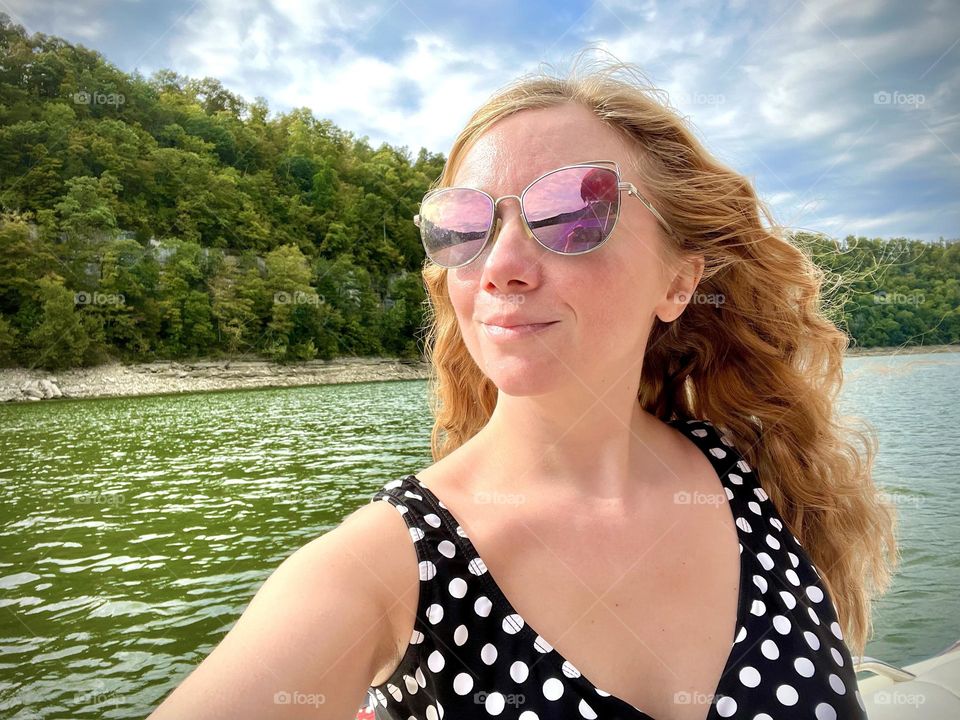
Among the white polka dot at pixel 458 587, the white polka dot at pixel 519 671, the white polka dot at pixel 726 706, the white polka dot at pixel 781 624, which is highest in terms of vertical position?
the white polka dot at pixel 458 587

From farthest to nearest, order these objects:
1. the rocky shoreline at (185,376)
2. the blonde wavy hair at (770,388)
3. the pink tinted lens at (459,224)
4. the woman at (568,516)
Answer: the rocky shoreline at (185,376)
the blonde wavy hair at (770,388)
the pink tinted lens at (459,224)
the woman at (568,516)

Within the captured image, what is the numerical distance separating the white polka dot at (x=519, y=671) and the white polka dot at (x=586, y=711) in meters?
0.09

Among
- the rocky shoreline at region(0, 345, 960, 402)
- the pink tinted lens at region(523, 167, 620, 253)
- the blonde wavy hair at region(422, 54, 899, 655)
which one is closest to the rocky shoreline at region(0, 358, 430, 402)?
the rocky shoreline at region(0, 345, 960, 402)

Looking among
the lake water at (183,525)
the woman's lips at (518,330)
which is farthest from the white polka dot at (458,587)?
the lake water at (183,525)

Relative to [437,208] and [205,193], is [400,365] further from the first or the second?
Answer: [437,208]

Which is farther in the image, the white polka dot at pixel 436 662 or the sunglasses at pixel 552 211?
the sunglasses at pixel 552 211

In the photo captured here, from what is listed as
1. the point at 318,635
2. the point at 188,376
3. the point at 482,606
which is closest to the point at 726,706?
the point at 482,606

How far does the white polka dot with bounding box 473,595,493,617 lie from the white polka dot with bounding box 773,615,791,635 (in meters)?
0.54

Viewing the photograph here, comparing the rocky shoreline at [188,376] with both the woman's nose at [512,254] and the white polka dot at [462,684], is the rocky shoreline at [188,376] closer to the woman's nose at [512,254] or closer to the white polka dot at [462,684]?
the woman's nose at [512,254]

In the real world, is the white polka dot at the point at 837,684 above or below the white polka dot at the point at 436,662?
below

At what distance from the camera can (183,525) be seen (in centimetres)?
1326

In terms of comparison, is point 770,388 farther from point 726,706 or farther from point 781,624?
point 726,706

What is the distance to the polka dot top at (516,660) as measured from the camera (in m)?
0.98

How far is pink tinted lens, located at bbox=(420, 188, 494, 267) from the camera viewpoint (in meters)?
1.24
